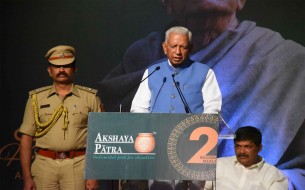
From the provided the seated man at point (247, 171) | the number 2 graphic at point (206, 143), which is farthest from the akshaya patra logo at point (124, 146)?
the seated man at point (247, 171)

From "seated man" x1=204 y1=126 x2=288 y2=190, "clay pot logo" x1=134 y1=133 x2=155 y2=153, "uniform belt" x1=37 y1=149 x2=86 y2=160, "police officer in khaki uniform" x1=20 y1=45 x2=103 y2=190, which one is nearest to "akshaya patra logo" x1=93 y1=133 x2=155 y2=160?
"clay pot logo" x1=134 y1=133 x2=155 y2=153

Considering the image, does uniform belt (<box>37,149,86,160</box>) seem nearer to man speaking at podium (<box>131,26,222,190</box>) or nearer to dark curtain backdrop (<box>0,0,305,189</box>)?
man speaking at podium (<box>131,26,222,190</box>)

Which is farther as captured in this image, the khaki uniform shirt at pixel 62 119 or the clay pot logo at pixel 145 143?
the khaki uniform shirt at pixel 62 119

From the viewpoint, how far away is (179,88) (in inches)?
166

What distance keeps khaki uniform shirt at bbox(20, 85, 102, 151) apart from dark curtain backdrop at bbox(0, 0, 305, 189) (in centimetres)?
152

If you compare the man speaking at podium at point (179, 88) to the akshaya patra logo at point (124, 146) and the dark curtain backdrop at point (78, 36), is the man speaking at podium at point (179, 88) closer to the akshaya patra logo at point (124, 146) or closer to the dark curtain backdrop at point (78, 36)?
the akshaya patra logo at point (124, 146)

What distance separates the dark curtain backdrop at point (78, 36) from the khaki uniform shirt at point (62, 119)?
4.98 feet

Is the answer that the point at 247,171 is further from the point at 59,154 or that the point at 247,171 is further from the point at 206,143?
the point at 59,154

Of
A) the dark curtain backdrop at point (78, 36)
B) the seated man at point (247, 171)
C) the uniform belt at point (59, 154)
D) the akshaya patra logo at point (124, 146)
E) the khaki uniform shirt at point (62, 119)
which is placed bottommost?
the seated man at point (247, 171)

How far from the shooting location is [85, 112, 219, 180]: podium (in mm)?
3475

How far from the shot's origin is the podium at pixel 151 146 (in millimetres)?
3475

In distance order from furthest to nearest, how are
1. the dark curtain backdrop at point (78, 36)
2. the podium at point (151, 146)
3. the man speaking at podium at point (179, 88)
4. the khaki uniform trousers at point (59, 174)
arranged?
1. the dark curtain backdrop at point (78, 36)
2. the man speaking at podium at point (179, 88)
3. the khaki uniform trousers at point (59, 174)
4. the podium at point (151, 146)

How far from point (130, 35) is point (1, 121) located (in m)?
1.53

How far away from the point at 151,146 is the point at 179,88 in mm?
820
